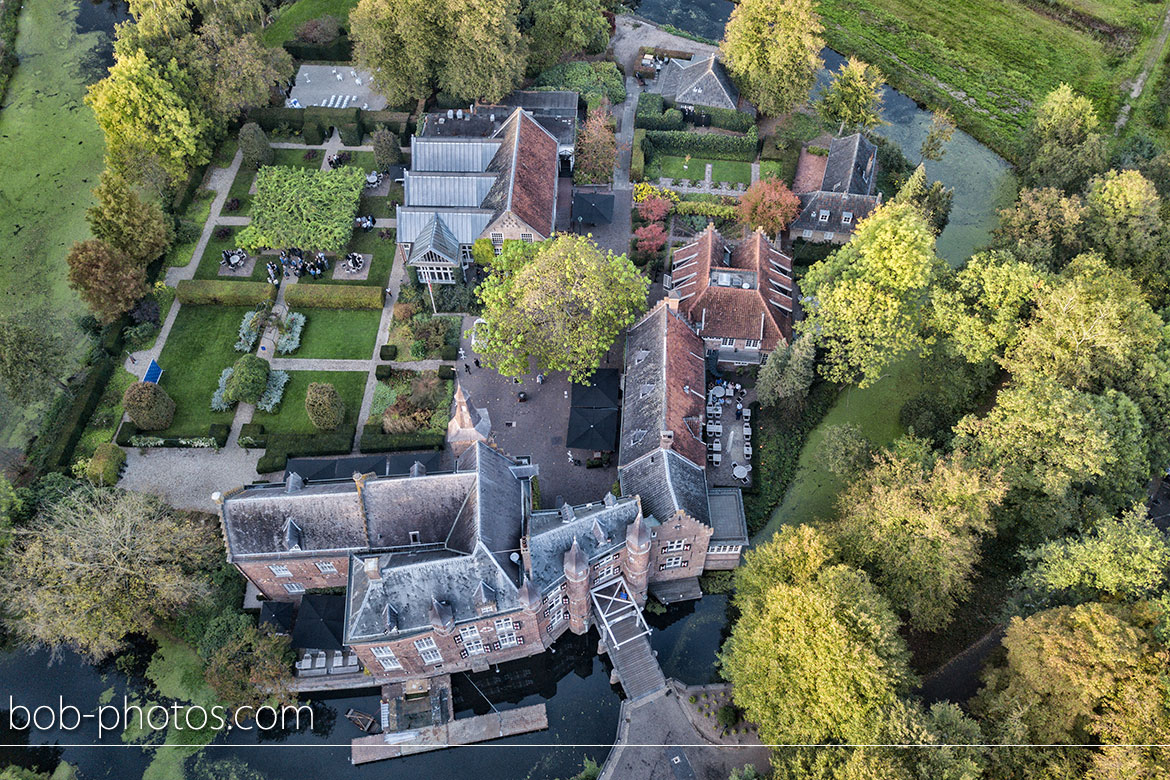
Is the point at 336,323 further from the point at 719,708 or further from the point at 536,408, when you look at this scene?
the point at 719,708

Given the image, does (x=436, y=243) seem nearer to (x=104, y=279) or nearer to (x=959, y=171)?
(x=104, y=279)

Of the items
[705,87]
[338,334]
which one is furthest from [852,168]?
[338,334]

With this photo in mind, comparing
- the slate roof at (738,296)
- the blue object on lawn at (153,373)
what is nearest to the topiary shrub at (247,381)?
the blue object on lawn at (153,373)

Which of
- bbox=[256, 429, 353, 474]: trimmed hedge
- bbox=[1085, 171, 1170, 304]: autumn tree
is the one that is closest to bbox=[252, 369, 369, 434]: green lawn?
bbox=[256, 429, 353, 474]: trimmed hedge

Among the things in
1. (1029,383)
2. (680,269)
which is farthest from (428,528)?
(1029,383)

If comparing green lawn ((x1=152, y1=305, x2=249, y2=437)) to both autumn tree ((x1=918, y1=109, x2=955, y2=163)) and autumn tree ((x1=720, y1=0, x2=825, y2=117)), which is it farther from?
autumn tree ((x1=918, y1=109, x2=955, y2=163))
